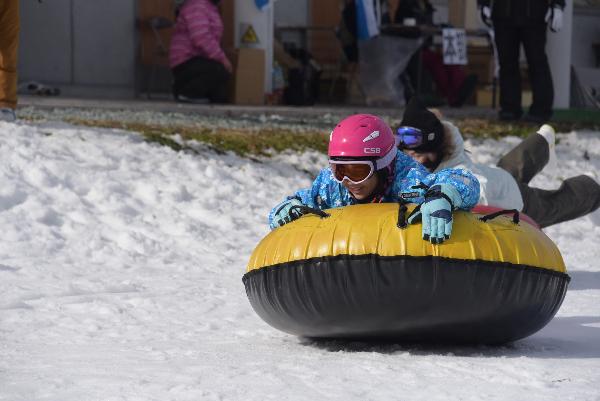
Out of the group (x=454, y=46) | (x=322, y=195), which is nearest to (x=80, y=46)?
(x=454, y=46)

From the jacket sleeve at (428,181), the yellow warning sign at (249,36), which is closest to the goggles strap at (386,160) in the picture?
the jacket sleeve at (428,181)

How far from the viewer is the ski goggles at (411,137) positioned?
651cm

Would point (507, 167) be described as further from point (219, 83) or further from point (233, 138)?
point (219, 83)

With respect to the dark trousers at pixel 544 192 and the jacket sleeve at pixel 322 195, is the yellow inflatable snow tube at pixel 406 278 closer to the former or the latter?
the jacket sleeve at pixel 322 195

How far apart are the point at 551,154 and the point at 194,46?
17.4ft

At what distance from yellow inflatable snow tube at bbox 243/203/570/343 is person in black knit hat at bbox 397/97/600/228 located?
181cm

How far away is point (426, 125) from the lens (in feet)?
21.4

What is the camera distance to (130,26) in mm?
13922

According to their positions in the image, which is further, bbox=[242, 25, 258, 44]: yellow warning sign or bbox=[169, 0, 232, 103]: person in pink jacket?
bbox=[242, 25, 258, 44]: yellow warning sign

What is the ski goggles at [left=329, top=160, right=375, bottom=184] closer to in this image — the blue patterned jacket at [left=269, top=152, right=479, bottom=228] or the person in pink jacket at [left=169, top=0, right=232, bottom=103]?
the blue patterned jacket at [left=269, top=152, right=479, bottom=228]

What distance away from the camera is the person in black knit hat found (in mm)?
6562

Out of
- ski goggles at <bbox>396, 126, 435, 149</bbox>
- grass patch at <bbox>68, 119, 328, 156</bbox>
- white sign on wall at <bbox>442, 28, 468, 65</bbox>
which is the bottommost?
grass patch at <bbox>68, 119, 328, 156</bbox>

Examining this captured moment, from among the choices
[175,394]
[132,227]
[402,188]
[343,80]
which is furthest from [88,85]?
[175,394]

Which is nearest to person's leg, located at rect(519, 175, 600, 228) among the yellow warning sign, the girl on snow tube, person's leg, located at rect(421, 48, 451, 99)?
the girl on snow tube
